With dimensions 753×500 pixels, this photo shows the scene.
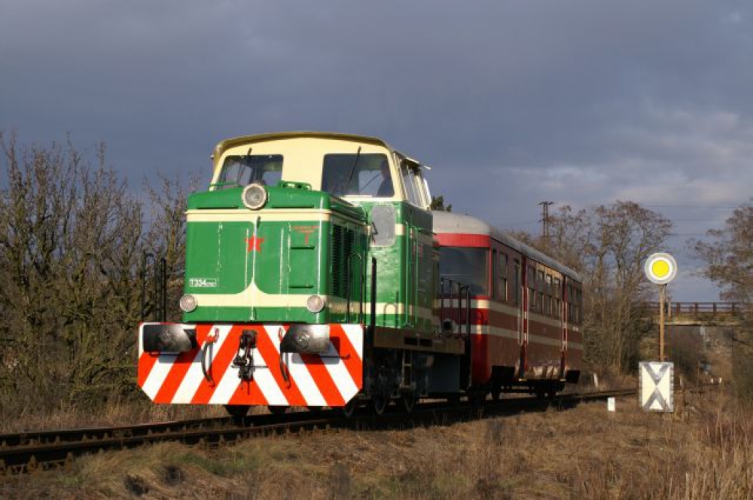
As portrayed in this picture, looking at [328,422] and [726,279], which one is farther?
[726,279]

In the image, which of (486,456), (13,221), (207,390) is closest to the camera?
(486,456)

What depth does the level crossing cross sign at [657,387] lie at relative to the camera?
1500 centimetres

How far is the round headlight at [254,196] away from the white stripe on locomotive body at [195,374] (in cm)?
140

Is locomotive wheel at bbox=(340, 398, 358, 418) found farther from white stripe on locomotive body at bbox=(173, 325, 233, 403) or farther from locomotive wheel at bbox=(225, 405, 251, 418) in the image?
white stripe on locomotive body at bbox=(173, 325, 233, 403)

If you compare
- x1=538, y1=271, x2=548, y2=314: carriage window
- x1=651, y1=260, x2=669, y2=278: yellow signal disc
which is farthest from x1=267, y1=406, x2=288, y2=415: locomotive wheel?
x1=538, y1=271, x2=548, y2=314: carriage window

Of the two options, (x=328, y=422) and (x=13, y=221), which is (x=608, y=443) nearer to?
(x=328, y=422)

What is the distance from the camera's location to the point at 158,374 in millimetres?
10391

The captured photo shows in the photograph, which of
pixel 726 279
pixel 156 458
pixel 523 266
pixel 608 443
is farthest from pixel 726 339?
pixel 156 458

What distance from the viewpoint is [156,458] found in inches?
293

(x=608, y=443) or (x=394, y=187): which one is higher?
(x=394, y=187)

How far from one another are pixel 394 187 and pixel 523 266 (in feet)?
22.4

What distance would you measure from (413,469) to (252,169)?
499 cm

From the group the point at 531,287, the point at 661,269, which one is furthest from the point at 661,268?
the point at 531,287

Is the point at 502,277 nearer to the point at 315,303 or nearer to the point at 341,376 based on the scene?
the point at 315,303
